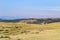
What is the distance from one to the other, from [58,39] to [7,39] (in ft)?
14.4

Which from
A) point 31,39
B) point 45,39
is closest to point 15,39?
point 31,39

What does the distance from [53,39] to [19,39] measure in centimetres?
288

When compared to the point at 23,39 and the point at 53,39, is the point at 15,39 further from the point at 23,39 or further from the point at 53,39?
the point at 53,39

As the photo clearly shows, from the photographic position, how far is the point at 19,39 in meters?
16.4

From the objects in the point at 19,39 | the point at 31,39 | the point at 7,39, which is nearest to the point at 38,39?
the point at 31,39

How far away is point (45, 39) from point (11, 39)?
2950 mm

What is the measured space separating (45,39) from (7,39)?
330cm

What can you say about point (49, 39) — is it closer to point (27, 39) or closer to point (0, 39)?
point (27, 39)

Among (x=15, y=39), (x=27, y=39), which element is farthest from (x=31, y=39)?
(x=15, y=39)

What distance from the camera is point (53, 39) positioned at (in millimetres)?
16109

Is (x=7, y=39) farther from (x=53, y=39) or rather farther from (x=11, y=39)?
(x=53, y=39)

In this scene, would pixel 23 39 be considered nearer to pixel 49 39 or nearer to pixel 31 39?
pixel 31 39

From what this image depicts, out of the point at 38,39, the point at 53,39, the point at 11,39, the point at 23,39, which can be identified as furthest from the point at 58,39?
the point at 11,39

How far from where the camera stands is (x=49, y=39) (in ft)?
53.2
